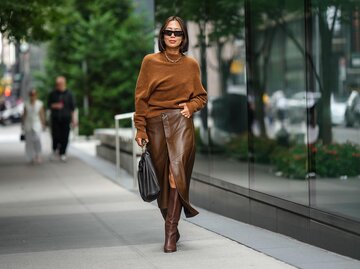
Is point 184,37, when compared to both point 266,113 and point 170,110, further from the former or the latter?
point 266,113

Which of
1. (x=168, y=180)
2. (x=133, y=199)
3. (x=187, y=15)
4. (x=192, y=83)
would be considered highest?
(x=187, y=15)

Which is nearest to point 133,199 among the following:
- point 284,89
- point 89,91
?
point 284,89

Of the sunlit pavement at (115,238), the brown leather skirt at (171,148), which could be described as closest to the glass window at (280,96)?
the sunlit pavement at (115,238)

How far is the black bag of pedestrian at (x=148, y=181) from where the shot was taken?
7.51m

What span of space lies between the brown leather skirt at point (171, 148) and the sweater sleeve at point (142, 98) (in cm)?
8

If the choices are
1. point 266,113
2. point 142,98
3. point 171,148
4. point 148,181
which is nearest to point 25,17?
point 266,113

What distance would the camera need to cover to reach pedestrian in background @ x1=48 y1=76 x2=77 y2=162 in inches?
792

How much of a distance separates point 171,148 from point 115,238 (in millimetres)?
1417

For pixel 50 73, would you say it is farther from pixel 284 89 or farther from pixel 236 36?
pixel 236 36

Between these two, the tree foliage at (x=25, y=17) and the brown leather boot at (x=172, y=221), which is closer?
the brown leather boot at (x=172, y=221)

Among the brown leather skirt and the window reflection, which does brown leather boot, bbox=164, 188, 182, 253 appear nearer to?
the brown leather skirt

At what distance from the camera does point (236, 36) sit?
11.8 meters

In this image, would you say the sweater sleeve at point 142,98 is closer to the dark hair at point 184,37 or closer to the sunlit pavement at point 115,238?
the dark hair at point 184,37

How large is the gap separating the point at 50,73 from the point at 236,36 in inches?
992
